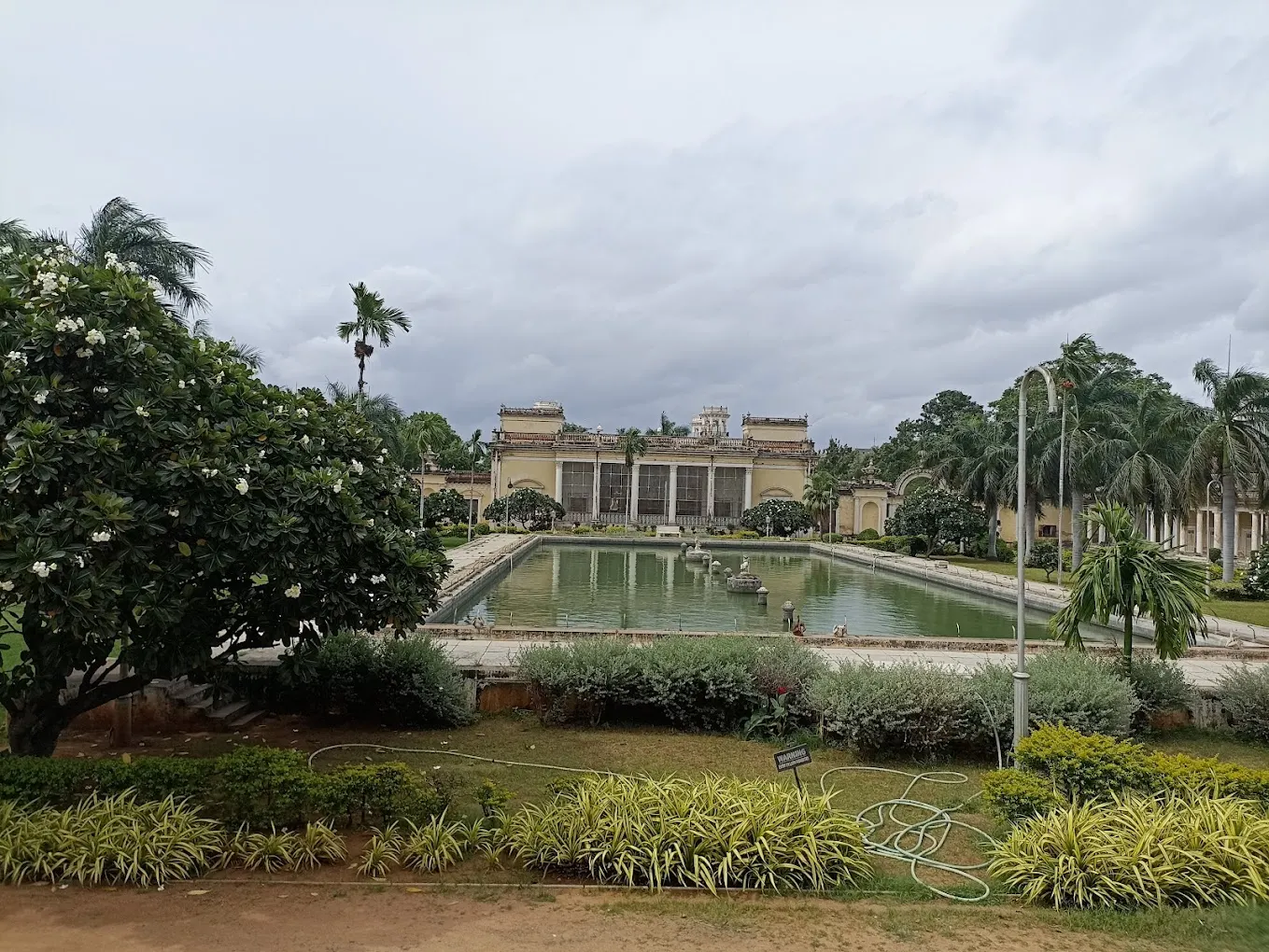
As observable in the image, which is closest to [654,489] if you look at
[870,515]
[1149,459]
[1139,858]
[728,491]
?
[728,491]

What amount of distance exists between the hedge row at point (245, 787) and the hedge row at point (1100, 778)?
4339 mm

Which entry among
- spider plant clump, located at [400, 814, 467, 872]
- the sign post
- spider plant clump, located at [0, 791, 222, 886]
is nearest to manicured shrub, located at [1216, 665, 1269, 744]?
the sign post

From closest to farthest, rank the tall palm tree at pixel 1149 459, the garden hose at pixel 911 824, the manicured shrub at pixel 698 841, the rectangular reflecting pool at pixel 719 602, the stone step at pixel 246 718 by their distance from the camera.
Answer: the manicured shrub at pixel 698 841 < the garden hose at pixel 911 824 < the stone step at pixel 246 718 < the rectangular reflecting pool at pixel 719 602 < the tall palm tree at pixel 1149 459

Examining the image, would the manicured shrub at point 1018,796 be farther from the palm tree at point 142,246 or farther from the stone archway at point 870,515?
the stone archway at point 870,515

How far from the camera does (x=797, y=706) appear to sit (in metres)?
9.88

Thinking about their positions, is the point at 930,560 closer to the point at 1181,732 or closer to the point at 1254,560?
the point at 1254,560

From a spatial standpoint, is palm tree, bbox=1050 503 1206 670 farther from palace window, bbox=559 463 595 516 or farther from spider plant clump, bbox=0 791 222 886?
palace window, bbox=559 463 595 516

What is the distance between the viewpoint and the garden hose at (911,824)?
6.23 metres

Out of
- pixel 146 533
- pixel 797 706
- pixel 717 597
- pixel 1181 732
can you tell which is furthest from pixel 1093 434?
pixel 146 533

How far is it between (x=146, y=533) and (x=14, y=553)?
79 cm

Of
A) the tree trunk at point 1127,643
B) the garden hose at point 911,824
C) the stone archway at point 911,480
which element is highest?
the stone archway at point 911,480

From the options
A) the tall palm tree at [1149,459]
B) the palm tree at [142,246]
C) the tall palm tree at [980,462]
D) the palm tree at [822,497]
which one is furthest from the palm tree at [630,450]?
the palm tree at [142,246]

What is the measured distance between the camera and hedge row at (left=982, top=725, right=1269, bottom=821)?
6.67 meters

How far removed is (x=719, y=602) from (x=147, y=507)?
18.9 m
